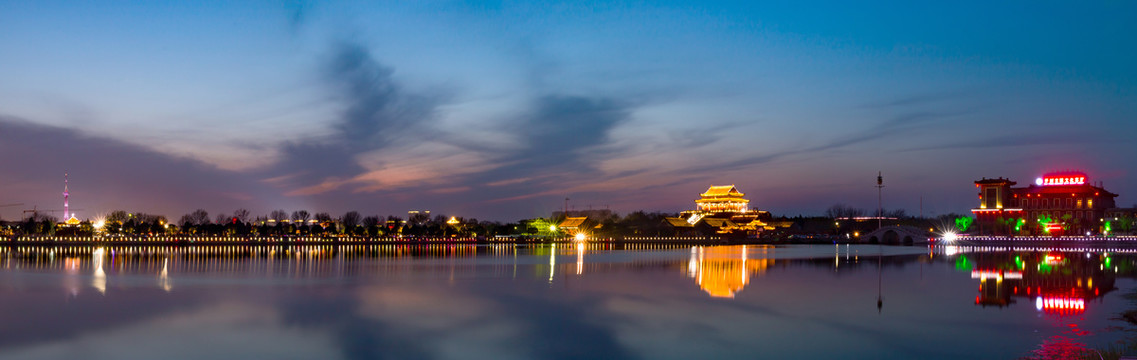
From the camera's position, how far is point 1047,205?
14175cm

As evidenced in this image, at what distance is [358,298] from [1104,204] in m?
148

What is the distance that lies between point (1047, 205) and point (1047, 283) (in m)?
116

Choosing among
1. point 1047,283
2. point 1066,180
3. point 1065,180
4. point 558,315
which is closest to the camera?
point 558,315

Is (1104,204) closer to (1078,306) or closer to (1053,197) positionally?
(1053,197)

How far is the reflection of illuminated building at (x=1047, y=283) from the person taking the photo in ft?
106

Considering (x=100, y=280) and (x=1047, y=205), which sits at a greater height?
(x=1047, y=205)

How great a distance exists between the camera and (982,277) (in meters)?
47.2

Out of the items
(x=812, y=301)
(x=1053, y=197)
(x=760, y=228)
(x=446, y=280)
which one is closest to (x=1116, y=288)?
(x=812, y=301)

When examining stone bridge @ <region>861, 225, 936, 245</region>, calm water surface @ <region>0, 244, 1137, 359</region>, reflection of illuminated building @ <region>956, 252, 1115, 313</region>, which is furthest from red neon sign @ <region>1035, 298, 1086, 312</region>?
stone bridge @ <region>861, 225, 936, 245</region>

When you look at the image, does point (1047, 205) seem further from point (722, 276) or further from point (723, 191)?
point (722, 276)

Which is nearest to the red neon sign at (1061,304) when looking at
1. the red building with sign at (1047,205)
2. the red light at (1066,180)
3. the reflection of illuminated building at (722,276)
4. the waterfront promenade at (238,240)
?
the reflection of illuminated building at (722,276)

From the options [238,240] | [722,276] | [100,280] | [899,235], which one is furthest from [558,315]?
[899,235]

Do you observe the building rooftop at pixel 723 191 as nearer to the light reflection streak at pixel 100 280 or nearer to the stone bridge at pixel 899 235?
the stone bridge at pixel 899 235

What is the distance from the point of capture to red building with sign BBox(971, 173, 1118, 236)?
139000mm
